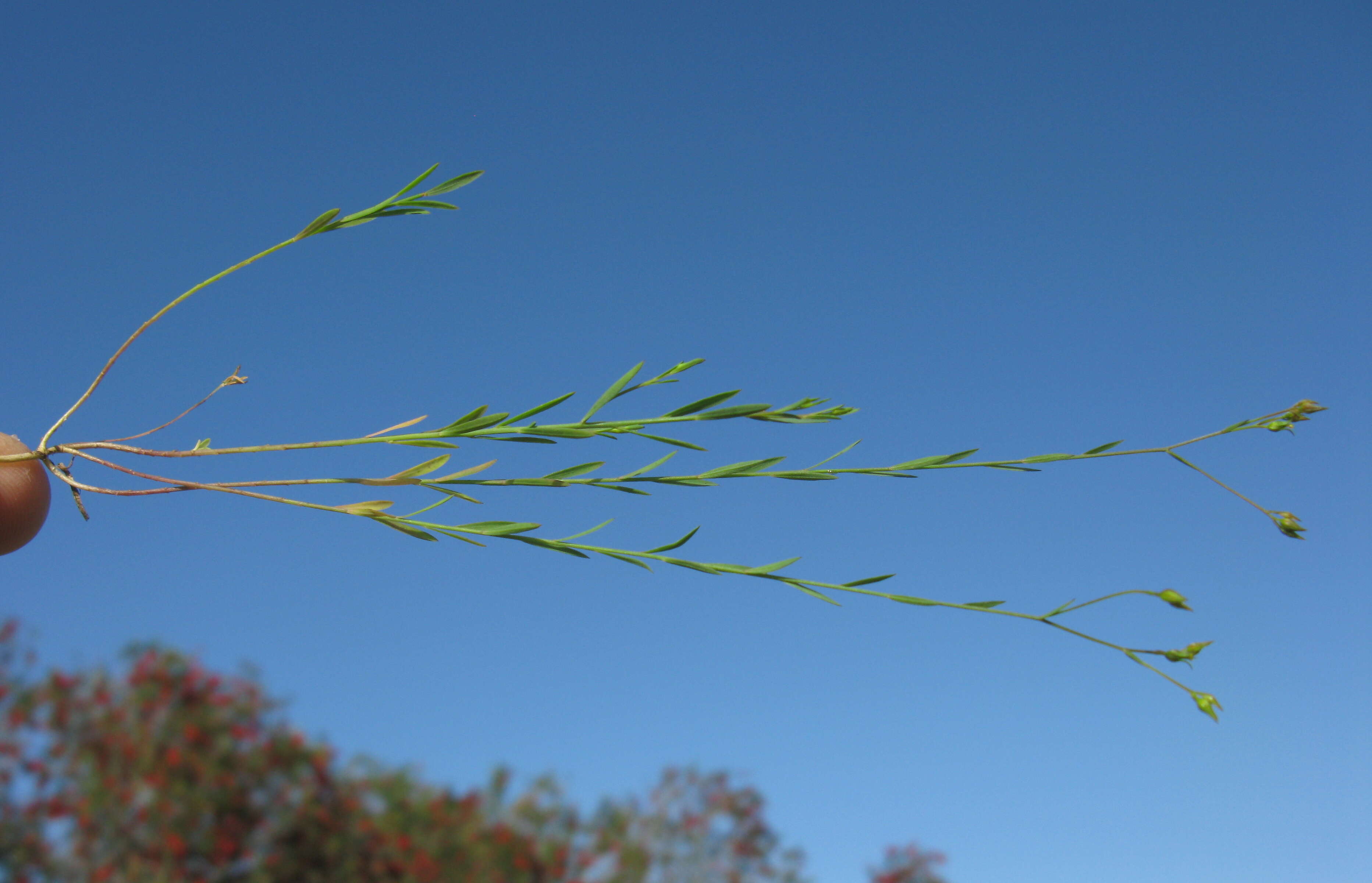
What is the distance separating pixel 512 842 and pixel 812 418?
550 cm

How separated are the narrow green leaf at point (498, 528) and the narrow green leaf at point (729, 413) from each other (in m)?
0.15

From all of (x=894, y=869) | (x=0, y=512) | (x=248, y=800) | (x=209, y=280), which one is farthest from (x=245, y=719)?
(x=209, y=280)

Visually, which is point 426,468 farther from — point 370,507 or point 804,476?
point 804,476

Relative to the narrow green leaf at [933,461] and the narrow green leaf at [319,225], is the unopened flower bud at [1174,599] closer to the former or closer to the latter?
the narrow green leaf at [933,461]

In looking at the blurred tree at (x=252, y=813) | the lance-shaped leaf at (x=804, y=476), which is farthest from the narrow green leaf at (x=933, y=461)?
the blurred tree at (x=252, y=813)

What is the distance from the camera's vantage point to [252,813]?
516 centimetres

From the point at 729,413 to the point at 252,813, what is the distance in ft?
18.2

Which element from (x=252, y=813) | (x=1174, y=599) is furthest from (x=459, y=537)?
(x=252, y=813)

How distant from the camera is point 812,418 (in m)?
0.74

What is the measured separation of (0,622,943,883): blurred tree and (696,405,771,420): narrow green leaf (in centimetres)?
530

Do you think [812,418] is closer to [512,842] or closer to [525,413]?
[525,413]

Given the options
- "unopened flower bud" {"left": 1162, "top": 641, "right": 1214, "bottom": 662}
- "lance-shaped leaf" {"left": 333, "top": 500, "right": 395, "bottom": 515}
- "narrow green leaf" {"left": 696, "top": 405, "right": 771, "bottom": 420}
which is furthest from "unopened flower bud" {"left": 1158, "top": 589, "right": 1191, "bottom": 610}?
"lance-shaped leaf" {"left": 333, "top": 500, "right": 395, "bottom": 515}

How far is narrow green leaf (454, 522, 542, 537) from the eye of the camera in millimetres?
692

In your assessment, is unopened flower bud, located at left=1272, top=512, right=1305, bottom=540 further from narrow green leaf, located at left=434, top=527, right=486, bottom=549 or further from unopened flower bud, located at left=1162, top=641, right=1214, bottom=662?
narrow green leaf, located at left=434, top=527, right=486, bottom=549
